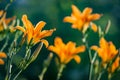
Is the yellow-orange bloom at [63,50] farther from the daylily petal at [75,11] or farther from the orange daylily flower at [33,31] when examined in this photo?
the orange daylily flower at [33,31]

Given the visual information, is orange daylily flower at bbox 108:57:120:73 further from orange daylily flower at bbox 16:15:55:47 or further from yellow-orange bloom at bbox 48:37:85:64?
orange daylily flower at bbox 16:15:55:47

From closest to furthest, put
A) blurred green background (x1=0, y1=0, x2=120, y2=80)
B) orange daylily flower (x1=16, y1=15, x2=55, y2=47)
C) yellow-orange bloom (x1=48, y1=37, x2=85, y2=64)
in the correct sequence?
1. orange daylily flower (x1=16, y1=15, x2=55, y2=47)
2. yellow-orange bloom (x1=48, y1=37, x2=85, y2=64)
3. blurred green background (x1=0, y1=0, x2=120, y2=80)

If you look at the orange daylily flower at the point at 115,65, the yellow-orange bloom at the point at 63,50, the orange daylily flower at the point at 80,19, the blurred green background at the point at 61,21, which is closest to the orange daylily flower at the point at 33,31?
the yellow-orange bloom at the point at 63,50

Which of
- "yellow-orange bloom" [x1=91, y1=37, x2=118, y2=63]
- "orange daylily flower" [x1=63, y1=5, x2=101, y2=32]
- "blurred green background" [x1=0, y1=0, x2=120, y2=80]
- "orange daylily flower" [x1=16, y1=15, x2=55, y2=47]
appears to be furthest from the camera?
"blurred green background" [x1=0, y1=0, x2=120, y2=80]

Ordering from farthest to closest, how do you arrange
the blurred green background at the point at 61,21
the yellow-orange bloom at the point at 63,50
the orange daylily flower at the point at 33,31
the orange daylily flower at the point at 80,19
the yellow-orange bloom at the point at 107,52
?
1. the blurred green background at the point at 61,21
2. the orange daylily flower at the point at 80,19
3. the yellow-orange bloom at the point at 63,50
4. the yellow-orange bloom at the point at 107,52
5. the orange daylily flower at the point at 33,31

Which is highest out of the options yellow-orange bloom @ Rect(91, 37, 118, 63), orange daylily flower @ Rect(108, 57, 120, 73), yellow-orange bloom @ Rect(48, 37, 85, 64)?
yellow-orange bloom @ Rect(48, 37, 85, 64)

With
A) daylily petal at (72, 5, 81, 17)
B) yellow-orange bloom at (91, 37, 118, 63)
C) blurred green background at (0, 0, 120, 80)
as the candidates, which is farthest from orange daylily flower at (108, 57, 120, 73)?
blurred green background at (0, 0, 120, 80)

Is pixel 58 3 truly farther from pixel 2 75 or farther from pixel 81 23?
pixel 81 23

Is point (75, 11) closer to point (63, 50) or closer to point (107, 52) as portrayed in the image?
point (63, 50)

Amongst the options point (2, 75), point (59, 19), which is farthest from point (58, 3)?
point (2, 75)
